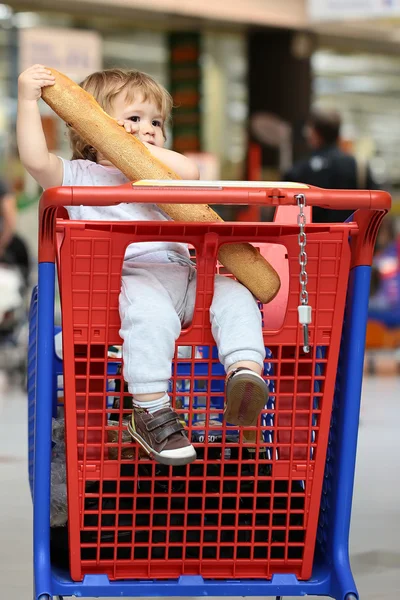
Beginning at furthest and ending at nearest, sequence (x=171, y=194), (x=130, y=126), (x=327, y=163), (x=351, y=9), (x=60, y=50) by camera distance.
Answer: (x=351, y=9) < (x=60, y=50) < (x=327, y=163) < (x=130, y=126) < (x=171, y=194)

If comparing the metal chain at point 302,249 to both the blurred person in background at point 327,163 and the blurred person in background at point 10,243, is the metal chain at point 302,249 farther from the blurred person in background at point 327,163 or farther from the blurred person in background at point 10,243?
the blurred person in background at point 10,243

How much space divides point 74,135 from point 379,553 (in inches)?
56.6

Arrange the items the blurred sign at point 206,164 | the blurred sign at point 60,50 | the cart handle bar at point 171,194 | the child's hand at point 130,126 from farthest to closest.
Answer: the blurred sign at point 206,164, the blurred sign at point 60,50, the child's hand at point 130,126, the cart handle bar at point 171,194

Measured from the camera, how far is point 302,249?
1890mm

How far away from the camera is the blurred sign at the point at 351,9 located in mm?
8625

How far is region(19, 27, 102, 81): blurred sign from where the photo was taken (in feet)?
25.4

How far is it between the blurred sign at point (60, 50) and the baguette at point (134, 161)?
5.79 meters

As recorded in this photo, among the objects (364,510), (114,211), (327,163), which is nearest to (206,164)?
(327,163)

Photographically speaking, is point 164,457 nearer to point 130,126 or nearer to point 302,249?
point 302,249

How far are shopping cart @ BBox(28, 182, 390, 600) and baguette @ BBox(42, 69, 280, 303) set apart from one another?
2.1 inches

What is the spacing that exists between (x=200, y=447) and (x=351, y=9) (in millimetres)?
7316

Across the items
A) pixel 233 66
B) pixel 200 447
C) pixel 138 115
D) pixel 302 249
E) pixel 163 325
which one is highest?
pixel 233 66

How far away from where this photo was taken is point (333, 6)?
8969mm

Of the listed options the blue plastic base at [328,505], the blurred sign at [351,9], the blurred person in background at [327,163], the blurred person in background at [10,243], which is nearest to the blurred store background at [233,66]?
the blurred sign at [351,9]
